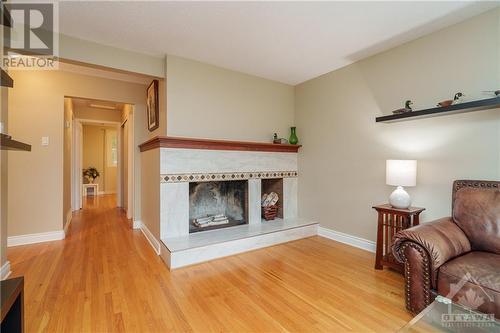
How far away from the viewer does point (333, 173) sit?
134 inches

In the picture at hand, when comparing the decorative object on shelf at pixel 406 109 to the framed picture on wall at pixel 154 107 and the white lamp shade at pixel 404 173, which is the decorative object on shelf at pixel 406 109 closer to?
the white lamp shade at pixel 404 173

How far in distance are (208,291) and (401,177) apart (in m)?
2.10

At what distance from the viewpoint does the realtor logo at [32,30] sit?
2.03 m

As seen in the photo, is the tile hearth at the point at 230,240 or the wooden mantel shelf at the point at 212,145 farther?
the wooden mantel shelf at the point at 212,145

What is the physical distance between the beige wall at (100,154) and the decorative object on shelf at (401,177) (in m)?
8.42

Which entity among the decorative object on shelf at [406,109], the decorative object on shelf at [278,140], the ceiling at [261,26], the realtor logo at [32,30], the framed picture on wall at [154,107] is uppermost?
the ceiling at [261,26]

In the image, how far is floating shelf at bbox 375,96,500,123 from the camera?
1.89m

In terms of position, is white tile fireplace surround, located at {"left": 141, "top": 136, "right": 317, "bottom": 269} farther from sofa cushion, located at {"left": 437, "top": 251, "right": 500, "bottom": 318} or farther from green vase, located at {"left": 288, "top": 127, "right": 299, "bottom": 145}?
sofa cushion, located at {"left": 437, "top": 251, "right": 500, "bottom": 318}

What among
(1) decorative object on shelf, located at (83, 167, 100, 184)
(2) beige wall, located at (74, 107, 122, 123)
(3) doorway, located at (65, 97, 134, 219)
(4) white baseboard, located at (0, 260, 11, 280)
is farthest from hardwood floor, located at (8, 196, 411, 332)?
(1) decorative object on shelf, located at (83, 167, 100, 184)

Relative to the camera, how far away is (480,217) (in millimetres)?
1839

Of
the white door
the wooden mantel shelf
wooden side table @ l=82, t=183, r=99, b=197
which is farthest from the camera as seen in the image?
wooden side table @ l=82, t=183, r=99, b=197

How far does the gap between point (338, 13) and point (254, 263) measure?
2564 mm

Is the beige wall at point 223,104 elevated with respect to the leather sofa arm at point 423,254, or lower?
elevated

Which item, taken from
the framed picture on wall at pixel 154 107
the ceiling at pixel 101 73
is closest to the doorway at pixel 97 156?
the ceiling at pixel 101 73
